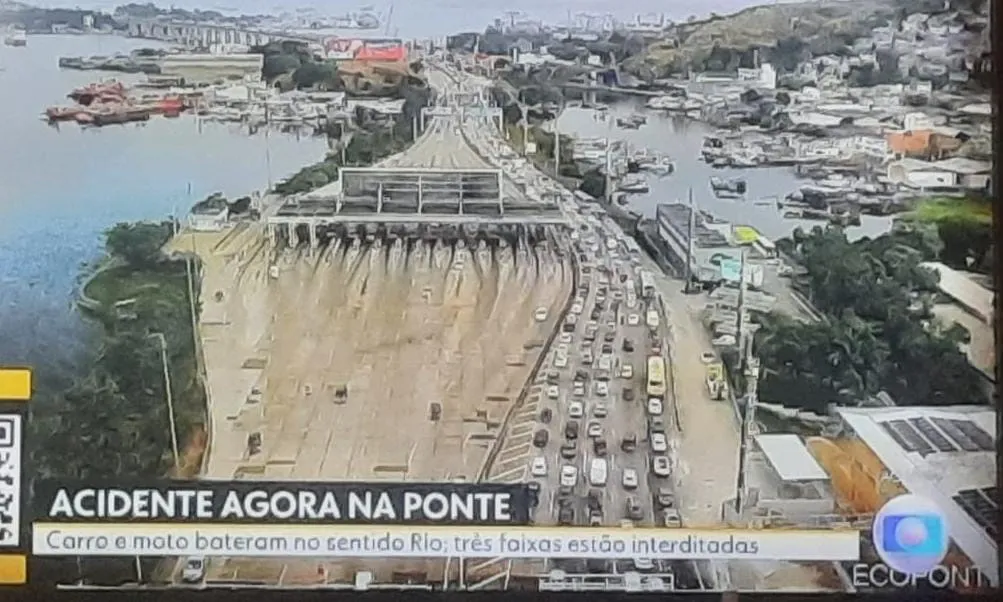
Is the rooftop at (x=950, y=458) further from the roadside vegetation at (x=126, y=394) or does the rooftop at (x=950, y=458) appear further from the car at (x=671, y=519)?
the roadside vegetation at (x=126, y=394)

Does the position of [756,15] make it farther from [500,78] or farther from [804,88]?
[500,78]

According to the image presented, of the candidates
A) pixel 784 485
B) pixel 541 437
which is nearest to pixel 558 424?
pixel 541 437

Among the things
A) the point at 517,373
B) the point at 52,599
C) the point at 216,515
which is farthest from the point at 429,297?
the point at 52,599

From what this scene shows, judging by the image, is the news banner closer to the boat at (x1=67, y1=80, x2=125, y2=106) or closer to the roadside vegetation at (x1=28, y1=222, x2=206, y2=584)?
the roadside vegetation at (x1=28, y1=222, x2=206, y2=584)

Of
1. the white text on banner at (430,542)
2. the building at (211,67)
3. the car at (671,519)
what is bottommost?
the white text on banner at (430,542)

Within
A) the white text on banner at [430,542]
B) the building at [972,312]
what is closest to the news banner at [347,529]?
the white text on banner at [430,542]

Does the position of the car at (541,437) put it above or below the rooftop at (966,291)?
below
